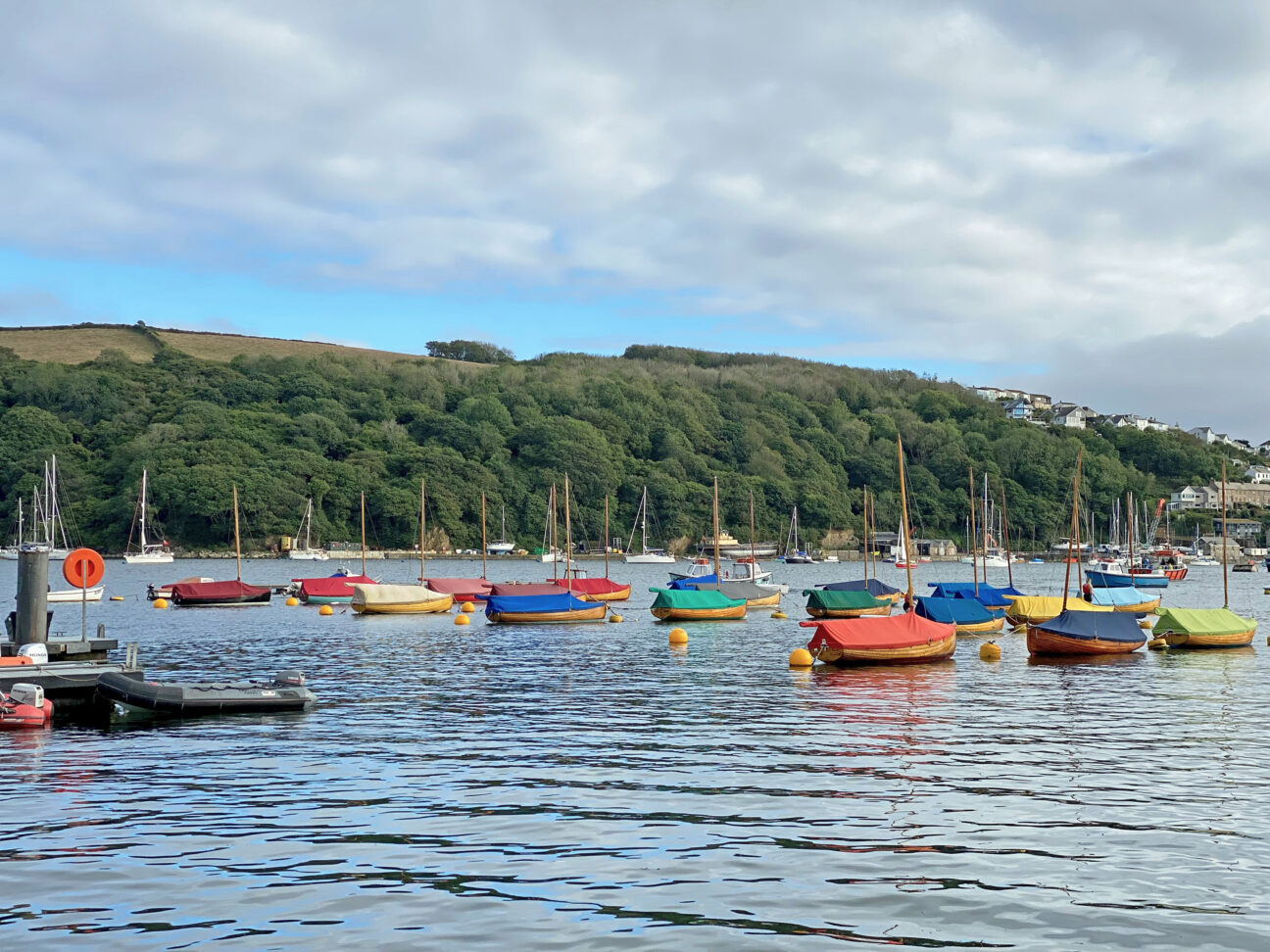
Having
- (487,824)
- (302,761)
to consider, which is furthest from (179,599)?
(487,824)

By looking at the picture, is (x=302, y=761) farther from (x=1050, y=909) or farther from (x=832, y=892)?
(x=1050, y=909)

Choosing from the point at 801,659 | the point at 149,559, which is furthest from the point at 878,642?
the point at 149,559

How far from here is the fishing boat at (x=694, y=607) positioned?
62719 millimetres

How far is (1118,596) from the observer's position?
7031cm

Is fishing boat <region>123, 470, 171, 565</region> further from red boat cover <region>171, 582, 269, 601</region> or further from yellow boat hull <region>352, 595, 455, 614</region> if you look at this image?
yellow boat hull <region>352, 595, 455, 614</region>

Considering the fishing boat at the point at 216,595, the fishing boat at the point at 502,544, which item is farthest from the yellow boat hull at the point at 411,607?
the fishing boat at the point at 502,544

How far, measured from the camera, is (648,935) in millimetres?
12414

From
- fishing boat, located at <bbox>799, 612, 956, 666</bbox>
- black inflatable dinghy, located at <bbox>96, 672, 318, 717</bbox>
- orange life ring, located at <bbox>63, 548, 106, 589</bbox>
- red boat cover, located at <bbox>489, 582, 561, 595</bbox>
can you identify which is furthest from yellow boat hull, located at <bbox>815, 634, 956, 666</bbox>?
red boat cover, located at <bbox>489, 582, 561, 595</bbox>

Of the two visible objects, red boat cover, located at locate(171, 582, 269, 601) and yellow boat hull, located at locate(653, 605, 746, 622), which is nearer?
yellow boat hull, located at locate(653, 605, 746, 622)

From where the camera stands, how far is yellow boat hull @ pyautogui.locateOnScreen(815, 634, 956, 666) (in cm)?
3944

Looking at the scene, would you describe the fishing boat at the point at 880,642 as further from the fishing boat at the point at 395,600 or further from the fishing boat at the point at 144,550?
the fishing boat at the point at 144,550

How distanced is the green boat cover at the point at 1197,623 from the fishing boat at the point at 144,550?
4698 inches

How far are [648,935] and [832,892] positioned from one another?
2.71m

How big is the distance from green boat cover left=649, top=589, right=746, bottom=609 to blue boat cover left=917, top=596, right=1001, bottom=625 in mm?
12374
